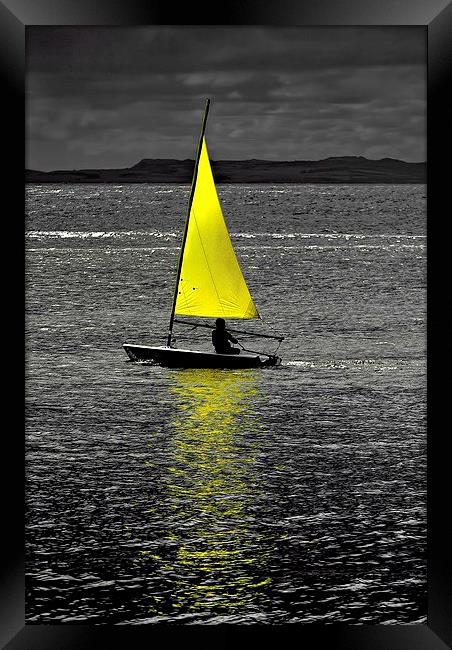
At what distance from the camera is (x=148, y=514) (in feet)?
97.2

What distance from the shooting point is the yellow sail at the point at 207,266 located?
175ft

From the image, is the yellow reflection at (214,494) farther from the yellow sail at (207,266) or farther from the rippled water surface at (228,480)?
the yellow sail at (207,266)

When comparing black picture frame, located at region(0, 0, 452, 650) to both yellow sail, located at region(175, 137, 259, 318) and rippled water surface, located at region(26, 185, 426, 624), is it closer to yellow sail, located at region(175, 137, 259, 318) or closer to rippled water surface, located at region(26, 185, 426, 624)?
rippled water surface, located at region(26, 185, 426, 624)

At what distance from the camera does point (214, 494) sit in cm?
3197

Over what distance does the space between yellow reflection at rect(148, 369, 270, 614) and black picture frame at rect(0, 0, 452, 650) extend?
36.4ft

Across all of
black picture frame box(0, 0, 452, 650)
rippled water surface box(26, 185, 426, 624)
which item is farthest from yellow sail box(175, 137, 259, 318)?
black picture frame box(0, 0, 452, 650)

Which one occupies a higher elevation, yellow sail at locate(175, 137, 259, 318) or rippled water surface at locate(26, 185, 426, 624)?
yellow sail at locate(175, 137, 259, 318)

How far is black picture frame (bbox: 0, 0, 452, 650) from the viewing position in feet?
36.1
